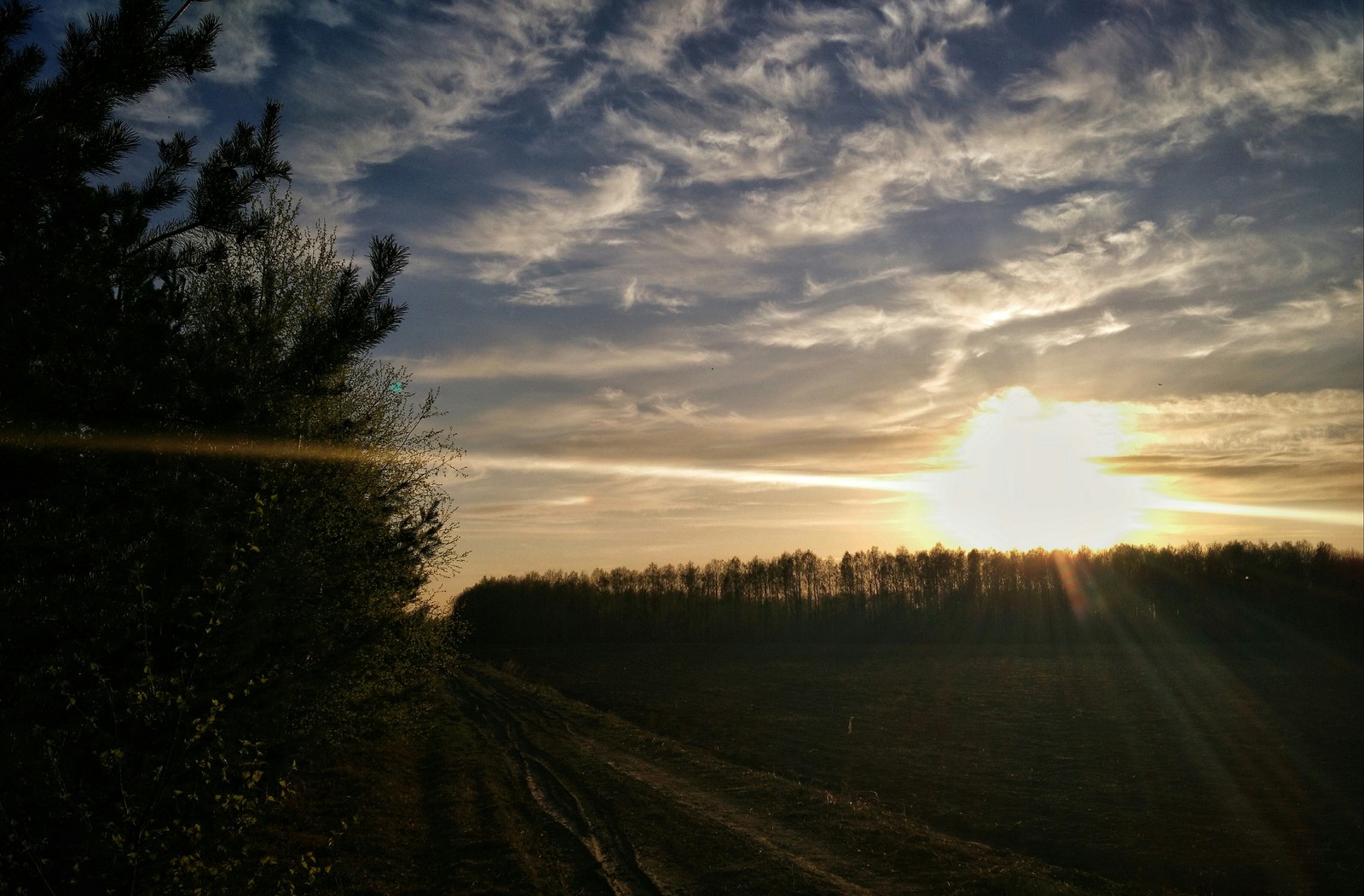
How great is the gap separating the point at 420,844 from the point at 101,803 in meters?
8.14

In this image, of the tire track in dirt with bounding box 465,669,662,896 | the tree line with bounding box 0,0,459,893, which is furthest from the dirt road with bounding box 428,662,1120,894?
the tree line with bounding box 0,0,459,893

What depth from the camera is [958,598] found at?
112 m

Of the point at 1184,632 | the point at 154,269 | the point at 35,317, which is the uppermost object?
the point at 154,269

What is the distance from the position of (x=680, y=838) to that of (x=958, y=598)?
349ft

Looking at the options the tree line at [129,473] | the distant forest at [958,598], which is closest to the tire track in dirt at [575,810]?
the tree line at [129,473]

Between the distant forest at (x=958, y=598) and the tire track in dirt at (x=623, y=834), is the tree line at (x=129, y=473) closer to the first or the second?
the tire track in dirt at (x=623, y=834)

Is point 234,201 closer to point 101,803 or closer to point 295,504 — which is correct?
point 295,504

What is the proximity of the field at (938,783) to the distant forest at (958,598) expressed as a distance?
1445 inches

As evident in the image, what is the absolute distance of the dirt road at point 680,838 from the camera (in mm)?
12180

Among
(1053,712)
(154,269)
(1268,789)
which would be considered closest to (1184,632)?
(1053,712)

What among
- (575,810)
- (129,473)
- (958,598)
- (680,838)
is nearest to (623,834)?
(680,838)

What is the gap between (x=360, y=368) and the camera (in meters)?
15.4

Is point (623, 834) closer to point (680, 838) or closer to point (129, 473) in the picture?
point (680, 838)

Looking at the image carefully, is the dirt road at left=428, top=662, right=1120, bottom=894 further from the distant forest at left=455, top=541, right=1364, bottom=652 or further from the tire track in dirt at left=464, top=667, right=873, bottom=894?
the distant forest at left=455, top=541, right=1364, bottom=652
